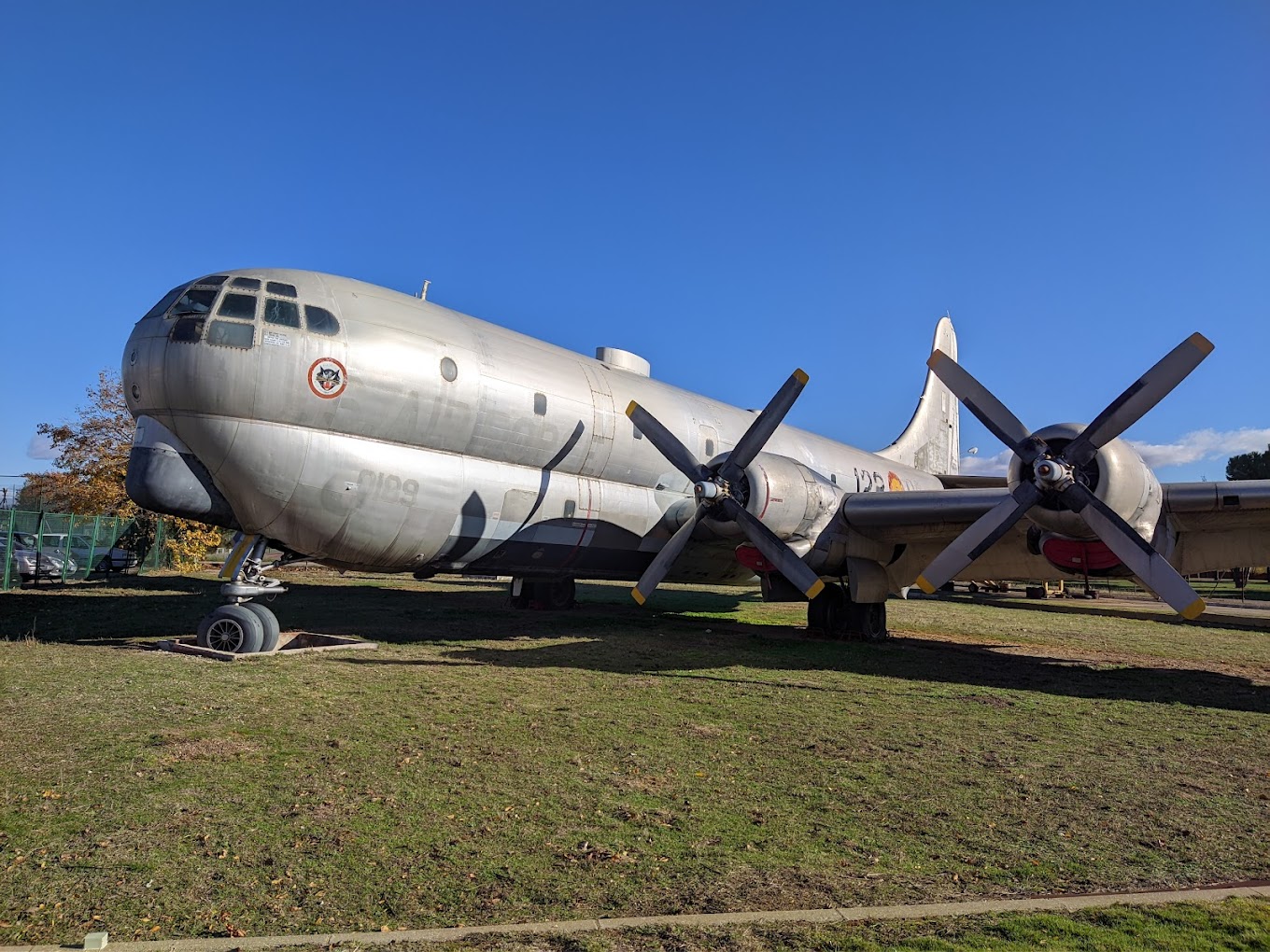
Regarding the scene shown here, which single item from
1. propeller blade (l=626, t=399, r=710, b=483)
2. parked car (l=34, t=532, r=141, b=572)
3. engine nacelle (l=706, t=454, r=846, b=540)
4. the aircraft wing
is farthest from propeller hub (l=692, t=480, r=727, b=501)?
parked car (l=34, t=532, r=141, b=572)

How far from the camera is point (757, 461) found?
15.0 m

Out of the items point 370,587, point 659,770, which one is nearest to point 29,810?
point 659,770

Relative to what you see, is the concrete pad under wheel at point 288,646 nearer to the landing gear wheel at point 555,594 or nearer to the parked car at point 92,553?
the landing gear wheel at point 555,594

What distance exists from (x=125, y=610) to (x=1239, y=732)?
63.6 feet

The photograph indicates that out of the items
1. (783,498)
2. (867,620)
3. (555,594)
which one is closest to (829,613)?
(867,620)

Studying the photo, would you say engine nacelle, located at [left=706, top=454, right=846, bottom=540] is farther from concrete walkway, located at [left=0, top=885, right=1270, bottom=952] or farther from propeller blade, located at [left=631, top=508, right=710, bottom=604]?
concrete walkway, located at [left=0, top=885, right=1270, bottom=952]

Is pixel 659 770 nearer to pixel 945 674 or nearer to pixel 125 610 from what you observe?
pixel 945 674

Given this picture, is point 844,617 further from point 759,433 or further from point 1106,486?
point 1106,486

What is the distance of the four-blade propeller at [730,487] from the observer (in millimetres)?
13961

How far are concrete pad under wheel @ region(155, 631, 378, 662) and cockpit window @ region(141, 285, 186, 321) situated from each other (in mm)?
4757

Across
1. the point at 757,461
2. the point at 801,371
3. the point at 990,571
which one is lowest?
the point at 990,571

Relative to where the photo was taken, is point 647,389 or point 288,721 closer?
point 288,721

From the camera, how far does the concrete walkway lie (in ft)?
11.8

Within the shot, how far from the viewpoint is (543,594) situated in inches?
Answer: 819
